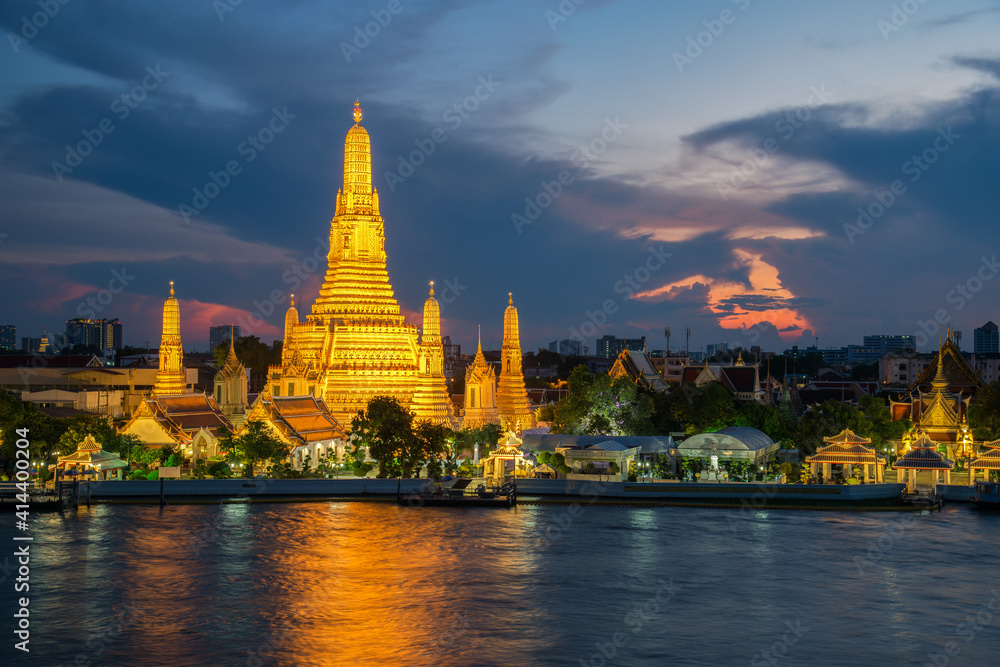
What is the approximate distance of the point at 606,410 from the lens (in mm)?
65062

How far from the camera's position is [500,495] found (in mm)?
54375

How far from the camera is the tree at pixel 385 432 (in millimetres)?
57125

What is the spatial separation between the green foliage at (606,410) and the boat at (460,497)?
1123 centimetres

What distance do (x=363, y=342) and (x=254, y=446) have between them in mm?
14895

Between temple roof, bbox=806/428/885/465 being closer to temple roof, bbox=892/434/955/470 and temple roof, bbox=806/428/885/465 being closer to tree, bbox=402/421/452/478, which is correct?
temple roof, bbox=892/434/955/470

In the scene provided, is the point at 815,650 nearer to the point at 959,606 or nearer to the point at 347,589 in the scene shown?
the point at 959,606

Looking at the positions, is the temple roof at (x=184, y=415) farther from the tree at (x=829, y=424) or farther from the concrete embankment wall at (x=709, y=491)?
the tree at (x=829, y=424)

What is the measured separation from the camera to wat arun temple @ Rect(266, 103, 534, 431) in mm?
68062

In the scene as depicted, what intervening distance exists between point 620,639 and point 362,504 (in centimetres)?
2475

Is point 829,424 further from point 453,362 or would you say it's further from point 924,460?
point 453,362

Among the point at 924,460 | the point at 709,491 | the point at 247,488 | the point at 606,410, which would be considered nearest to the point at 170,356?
the point at 247,488

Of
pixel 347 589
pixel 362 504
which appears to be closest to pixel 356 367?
pixel 362 504

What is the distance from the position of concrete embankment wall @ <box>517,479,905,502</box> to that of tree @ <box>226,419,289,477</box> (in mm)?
12645

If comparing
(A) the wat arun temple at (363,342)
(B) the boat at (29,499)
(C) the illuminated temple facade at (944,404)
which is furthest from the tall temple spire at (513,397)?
(B) the boat at (29,499)
